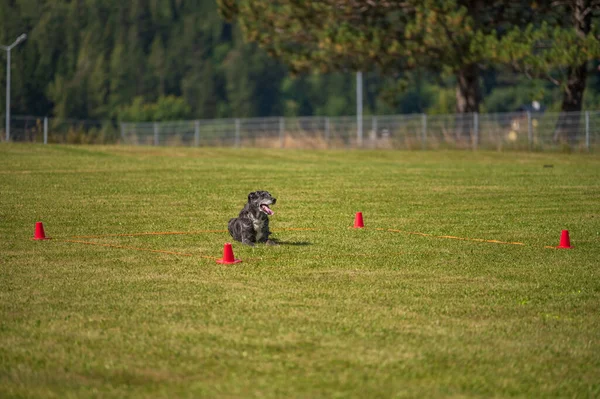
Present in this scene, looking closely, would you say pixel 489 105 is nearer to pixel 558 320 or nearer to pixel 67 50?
pixel 67 50

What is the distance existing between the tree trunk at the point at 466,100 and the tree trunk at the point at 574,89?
443 cm

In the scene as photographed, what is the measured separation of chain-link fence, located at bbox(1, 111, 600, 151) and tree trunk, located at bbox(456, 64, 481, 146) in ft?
0.19

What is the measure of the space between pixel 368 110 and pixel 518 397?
105745 mm

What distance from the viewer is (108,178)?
27016 mm

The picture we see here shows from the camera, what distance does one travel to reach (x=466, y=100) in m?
50.5

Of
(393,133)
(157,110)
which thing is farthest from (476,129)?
(157,110)

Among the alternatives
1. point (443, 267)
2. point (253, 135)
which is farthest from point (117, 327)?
point (253, 135)

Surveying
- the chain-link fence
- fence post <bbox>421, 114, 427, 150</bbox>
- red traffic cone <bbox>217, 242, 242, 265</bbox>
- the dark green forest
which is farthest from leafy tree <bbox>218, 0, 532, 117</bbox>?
the dark green forest

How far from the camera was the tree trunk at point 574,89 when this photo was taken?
146ft

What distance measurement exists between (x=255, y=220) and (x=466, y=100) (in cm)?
3714

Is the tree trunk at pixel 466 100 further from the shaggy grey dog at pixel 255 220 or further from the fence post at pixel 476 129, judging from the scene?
the shaggy grey dog at pixel 255 220

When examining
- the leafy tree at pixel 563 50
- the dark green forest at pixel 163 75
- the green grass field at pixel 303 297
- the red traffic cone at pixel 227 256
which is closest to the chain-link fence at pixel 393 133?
the leafy tree at pixel 563 50

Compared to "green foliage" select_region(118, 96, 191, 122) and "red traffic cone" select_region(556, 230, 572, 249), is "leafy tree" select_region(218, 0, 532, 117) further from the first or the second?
"green foliage" select_region(118, 96, 191, 122)

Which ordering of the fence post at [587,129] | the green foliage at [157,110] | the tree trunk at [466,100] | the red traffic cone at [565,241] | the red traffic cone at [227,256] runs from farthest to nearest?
the green foliage at [157,110] → the tree trunk at [466,100] → the fence post at [587,129] → the red traffic cone at [565,241] → the red traffic cone at [227,256]
